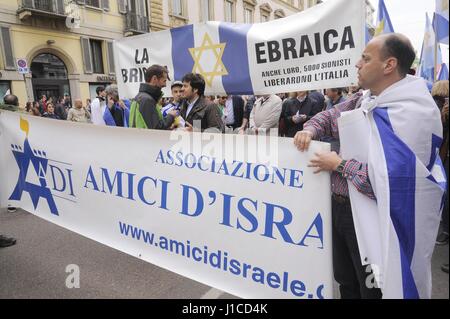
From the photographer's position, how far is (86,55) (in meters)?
17.7

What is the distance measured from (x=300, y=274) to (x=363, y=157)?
67 cm

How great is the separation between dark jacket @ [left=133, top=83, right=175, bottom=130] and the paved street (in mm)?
1287

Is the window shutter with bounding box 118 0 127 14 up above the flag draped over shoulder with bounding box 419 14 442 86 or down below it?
above

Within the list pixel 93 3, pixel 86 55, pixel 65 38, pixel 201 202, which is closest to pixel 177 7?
pixel 93 3

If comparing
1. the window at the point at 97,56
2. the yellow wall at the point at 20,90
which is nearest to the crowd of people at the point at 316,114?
the yellow wall at the point at 20,90

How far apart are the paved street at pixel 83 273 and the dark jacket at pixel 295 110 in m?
3.14

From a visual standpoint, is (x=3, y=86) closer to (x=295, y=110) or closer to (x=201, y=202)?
(x=295, y=110)

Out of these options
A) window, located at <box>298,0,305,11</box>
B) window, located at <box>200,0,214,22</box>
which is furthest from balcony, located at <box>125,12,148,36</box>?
window, located at <box>298,0,305,11</box>

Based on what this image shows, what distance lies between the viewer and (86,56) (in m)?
17.7

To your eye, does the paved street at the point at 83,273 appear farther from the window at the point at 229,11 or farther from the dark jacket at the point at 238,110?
the window at the point at 229,11

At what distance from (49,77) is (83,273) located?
53.5 feet

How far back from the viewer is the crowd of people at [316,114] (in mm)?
1585

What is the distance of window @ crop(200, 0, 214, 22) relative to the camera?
2444 cm

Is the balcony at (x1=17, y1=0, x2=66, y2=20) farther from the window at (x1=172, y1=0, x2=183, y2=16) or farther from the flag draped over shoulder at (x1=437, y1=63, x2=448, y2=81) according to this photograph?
the flag draped over shoulder at (x1=437, y1=63, x2=448, y2=81)
